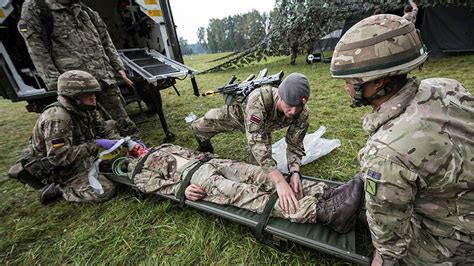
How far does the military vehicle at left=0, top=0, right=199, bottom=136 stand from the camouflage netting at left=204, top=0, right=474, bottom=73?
6350mm

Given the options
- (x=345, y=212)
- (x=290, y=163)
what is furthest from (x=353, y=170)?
(x=345, y=212)

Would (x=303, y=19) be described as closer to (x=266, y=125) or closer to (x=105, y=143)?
(x=266, y=125)

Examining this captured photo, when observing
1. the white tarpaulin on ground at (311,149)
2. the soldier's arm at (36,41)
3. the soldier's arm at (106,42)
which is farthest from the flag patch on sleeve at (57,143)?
the white tarpaulin on ground at (311,149)

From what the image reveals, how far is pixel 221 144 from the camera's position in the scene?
12.9ft

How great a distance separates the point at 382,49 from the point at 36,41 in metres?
3.62

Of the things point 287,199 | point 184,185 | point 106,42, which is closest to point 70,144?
point 184,185

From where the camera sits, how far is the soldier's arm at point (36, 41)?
287 centimetres

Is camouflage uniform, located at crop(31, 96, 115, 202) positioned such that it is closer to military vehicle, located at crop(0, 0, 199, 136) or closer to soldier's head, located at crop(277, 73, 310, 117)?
military vehicle, located at crop(0, 0, 199, 136)

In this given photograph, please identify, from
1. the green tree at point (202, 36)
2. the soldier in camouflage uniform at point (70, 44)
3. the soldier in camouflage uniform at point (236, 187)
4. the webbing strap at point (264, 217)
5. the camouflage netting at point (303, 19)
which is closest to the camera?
the soldier in camouflage uniform at point (236, 187)

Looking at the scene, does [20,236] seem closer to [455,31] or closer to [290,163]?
[290,163]

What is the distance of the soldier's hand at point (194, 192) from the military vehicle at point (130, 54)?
2079 mm

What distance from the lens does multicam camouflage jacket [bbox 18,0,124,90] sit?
2.91 meters

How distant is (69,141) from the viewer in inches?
99.0

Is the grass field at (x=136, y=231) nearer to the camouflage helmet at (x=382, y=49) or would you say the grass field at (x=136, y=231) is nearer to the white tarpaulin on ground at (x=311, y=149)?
the white tarpaulin on ground at (x=311, y=149)
